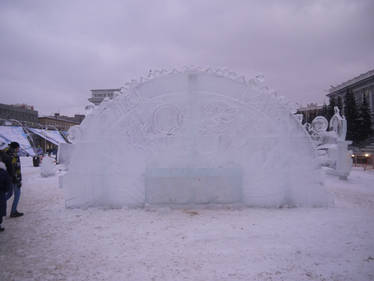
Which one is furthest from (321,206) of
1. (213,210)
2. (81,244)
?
(81,244)

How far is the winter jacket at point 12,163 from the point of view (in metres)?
3.71

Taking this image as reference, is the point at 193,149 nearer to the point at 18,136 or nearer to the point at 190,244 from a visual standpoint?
the point at 190,244

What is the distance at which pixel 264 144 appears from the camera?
4.42 m

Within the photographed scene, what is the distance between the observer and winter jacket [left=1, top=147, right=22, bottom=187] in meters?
Answer: 3.71

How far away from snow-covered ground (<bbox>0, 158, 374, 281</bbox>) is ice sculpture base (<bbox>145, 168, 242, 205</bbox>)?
0.80ft

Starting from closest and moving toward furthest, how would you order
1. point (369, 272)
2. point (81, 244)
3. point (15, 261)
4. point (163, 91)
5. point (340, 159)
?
1. point (369, 272)
2. point (15, 261)
3. point (81, 244)
4. point (163, 91)
5. point (340, 159)

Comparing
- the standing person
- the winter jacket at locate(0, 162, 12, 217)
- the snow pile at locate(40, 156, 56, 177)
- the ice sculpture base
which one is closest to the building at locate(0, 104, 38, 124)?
the snow pile at locate(40, 156, 56, 177)

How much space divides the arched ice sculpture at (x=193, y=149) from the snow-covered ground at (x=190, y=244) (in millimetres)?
344

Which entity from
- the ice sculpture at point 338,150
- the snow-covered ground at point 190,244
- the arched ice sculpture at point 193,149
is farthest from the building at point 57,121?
the ice sculpture at point 338,150

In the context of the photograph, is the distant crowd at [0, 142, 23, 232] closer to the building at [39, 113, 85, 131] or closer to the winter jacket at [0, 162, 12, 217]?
the winter jacket at [0, 162, 12, 217]

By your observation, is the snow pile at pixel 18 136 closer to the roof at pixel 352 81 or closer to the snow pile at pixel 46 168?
the snow pile at pixel 46 168

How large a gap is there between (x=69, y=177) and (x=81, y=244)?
1.98 meters

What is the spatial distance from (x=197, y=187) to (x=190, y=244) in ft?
5.29

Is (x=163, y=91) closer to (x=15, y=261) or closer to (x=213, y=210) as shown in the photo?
(x=213, y=210)
